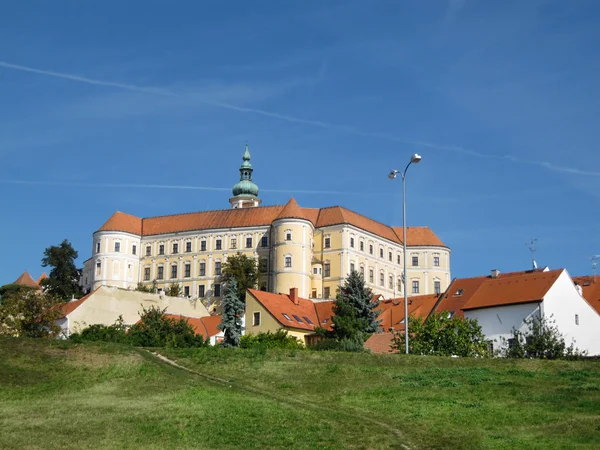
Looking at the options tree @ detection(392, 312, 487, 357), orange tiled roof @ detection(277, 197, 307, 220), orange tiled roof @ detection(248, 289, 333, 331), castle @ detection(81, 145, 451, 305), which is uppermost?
orange tiled roof @ detection(277, 197, 307, 220)

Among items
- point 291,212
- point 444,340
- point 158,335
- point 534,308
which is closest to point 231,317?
point 158,335

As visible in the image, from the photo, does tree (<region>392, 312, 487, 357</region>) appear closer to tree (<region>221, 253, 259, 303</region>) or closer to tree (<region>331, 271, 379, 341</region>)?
tree (<region>331, 271, 379, 341</region>)

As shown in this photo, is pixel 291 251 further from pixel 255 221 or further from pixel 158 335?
pixel 158 335

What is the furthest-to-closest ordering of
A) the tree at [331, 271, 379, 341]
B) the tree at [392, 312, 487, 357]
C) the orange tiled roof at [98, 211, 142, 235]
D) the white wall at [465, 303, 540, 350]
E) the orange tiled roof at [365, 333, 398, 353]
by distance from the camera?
the orange tiled roof at [98, 211, 142, 235] < the tree at [331, 271, 379, 341] < the white wall at [465, 303, 540, 350] < the orange tiled roof at [365, 333, 398, 353] < the tree at [392, 312, 487, 357]

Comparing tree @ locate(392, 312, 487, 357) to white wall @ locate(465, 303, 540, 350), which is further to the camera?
white wall @ locate(465, 303, 540, 350)

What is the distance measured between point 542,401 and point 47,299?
49.1m

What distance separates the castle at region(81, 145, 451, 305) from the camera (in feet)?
446

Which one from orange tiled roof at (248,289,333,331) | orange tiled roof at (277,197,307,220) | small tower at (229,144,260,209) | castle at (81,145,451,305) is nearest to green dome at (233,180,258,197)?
small tower at (229,144,260,209)

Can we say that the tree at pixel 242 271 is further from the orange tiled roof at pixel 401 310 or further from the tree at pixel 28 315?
the tree at pixel 28 315

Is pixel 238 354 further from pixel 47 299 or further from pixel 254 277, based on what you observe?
pixel 254 277

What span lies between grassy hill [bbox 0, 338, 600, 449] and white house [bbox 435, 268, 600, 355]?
24970 mm

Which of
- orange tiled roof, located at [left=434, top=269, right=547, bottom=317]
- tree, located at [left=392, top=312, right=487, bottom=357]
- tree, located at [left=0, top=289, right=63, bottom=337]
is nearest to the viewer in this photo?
tree, located at [left=392, top=312, right=487, bottom=357]

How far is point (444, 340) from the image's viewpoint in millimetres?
53594

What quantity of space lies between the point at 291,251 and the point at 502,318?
2727 inches
